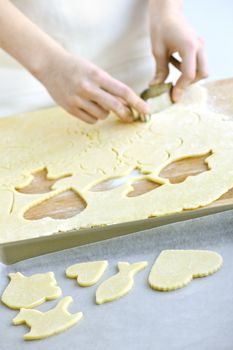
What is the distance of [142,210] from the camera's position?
3.84 ft

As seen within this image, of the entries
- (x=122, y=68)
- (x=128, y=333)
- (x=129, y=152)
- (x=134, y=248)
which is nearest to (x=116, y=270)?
(x=134, y=248)

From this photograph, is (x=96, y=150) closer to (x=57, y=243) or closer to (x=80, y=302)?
(x=57, y=243)

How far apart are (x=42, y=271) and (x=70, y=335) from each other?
0.53 ft

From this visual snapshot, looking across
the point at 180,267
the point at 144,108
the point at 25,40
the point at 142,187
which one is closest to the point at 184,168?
the point at 142,187

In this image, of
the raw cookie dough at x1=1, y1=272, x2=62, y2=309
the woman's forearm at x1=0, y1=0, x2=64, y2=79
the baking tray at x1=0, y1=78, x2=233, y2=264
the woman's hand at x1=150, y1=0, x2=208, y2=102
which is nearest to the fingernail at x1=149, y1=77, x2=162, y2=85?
the woman's hand at x1=150, y1=0, x2=208, y2=102

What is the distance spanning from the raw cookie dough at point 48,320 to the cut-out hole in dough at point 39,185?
1.22 feet

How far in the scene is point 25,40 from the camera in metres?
1.47

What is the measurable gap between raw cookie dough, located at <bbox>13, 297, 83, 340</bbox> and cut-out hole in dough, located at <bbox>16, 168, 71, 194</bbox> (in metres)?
0.37

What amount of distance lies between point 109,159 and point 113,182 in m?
0.09

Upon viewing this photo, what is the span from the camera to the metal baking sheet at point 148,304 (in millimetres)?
887

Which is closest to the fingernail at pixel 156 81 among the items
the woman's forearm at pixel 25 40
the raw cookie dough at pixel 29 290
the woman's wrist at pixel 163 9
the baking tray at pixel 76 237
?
the woman's wrist at pixel 163 9

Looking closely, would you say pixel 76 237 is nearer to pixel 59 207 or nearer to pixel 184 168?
pixel 59 207

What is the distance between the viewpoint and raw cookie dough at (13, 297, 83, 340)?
936 millimetres

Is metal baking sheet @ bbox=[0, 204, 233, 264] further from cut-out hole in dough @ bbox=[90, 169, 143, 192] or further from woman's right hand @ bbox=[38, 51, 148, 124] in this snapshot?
woman's right hand @ bbox=[38, 51, 148, 124]
